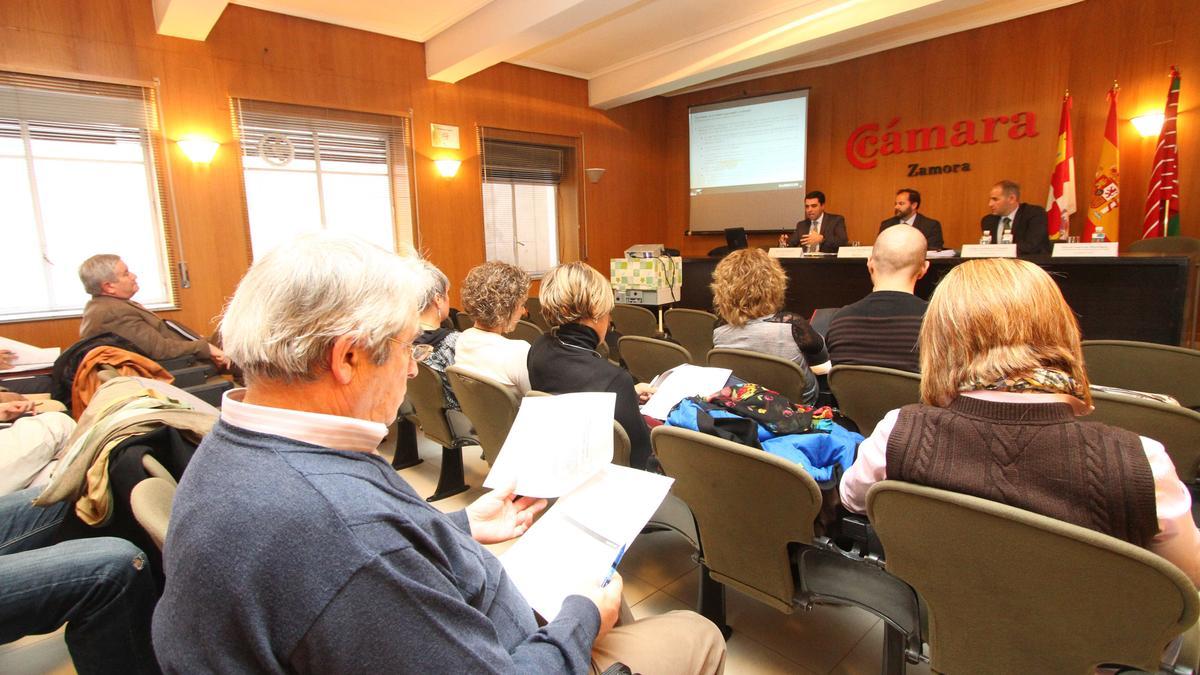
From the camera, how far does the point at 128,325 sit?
3.50m

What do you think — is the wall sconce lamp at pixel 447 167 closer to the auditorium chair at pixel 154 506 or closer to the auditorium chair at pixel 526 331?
the auditorium chair at pixel 526 331

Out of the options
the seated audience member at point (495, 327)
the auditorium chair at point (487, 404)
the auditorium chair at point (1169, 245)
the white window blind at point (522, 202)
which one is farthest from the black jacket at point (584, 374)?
the auditorium chair at point (1169, 245)

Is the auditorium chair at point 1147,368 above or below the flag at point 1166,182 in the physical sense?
below

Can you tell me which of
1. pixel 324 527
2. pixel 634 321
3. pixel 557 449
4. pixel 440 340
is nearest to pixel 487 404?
pixel 440 340

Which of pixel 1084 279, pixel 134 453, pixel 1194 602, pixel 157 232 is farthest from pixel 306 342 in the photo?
pixel 157 232

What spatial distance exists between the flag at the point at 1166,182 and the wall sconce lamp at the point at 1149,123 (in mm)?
146

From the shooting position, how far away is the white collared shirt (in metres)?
0.71

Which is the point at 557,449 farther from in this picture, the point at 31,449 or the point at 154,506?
the point at 31,449

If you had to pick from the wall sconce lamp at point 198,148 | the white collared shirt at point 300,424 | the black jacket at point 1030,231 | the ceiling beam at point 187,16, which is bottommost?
the white collared shirt at point 300,424

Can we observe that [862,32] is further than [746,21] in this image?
No

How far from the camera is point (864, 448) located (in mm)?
1217

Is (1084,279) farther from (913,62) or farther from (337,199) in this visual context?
(337,199)

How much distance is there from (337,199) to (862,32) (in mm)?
5247

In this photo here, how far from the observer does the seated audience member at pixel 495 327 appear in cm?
237
